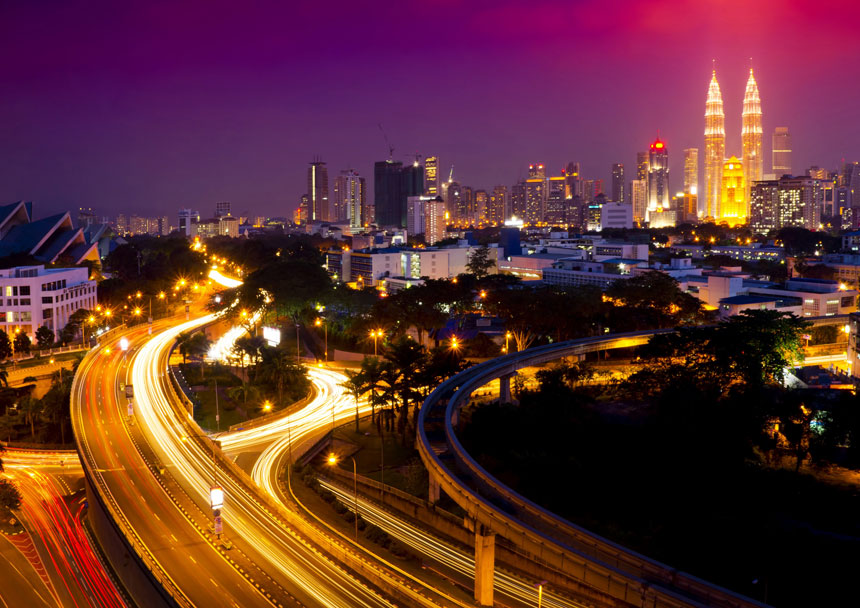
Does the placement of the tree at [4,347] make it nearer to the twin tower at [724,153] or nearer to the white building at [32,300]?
the white building at [32,300]

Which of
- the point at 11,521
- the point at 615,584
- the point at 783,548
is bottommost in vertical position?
the point at 11,521

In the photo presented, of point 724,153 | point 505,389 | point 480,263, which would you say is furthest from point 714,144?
point 505,389

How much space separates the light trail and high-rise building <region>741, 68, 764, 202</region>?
17317 cm

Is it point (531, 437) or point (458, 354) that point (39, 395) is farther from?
point (531, 437)

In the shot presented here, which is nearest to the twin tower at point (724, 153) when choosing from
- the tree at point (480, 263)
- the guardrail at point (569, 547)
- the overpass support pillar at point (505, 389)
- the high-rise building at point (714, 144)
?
the high-rise building at point (714, 144)

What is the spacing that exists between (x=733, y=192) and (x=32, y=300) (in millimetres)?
150178

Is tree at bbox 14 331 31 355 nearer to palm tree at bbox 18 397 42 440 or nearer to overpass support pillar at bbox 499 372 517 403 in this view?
palm tree at bbox 18 397 42 440

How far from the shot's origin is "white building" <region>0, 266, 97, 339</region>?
45594mm

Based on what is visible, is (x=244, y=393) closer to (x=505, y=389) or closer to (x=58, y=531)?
(x=58, y=531)

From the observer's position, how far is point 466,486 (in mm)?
17672

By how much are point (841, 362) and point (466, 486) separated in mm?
29601

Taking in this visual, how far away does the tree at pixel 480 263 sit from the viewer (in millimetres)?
68750

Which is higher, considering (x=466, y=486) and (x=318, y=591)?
(x=466, y=486)

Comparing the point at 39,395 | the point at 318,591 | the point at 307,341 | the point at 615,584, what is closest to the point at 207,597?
the point at 318,591
